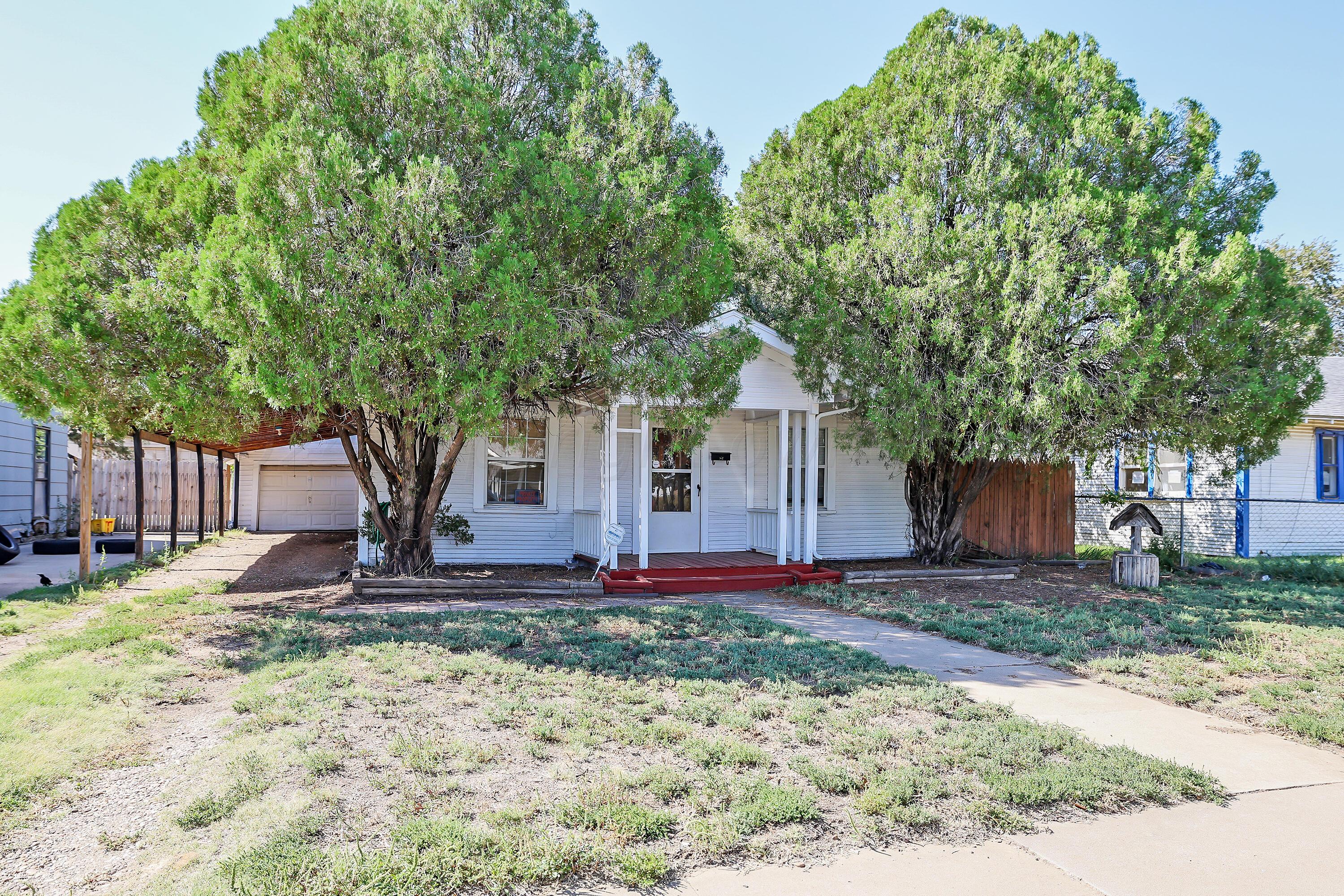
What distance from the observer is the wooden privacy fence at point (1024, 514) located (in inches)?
589

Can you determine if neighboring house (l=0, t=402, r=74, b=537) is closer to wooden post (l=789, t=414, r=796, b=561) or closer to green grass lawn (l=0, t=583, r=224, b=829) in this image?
green grass lawn (l=0, t=583, r=224, b=829)

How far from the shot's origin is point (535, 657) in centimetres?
657

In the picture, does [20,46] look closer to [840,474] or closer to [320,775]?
[320,775]

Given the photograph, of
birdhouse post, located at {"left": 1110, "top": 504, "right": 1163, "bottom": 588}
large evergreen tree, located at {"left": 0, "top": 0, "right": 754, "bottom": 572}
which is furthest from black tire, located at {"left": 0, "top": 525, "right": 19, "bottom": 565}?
birdhouse post, located at {"left": 1110, "top": 504, "right": 1163, "bottom": 588}

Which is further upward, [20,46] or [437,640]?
[20,46]

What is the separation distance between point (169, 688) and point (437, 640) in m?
2.11

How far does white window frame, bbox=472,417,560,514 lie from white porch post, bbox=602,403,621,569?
5.97ft

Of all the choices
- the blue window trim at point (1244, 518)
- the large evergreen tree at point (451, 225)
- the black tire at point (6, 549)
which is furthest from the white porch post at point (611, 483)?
the blue window trim at point (1244, 518)

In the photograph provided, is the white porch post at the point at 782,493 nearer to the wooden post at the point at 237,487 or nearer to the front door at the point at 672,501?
the front door at the point at 672,501

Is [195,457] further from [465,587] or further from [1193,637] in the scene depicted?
[1193,637]

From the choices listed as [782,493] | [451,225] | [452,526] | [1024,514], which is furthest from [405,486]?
[1024,514]

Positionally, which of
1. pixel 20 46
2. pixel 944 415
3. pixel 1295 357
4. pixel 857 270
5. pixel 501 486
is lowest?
pixel 501 486

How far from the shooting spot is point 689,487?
515 inches

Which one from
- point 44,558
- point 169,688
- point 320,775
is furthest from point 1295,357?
point 44,558
